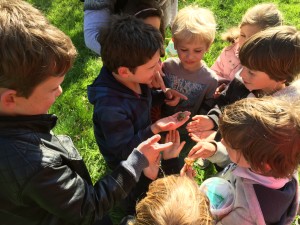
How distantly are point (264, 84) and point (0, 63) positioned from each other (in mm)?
1938

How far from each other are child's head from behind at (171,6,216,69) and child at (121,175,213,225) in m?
1.64

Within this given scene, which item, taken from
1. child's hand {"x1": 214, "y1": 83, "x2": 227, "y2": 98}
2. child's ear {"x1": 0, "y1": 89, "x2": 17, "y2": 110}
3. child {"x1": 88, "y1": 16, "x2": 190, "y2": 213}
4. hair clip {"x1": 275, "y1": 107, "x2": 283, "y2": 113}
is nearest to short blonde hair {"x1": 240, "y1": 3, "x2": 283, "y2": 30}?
child's hand {"x1": 214, "y1": 83, "x2": 227, "y2": 98}

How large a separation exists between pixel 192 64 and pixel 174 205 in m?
1.90

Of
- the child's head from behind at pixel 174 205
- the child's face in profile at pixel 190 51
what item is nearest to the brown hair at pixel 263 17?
the child's face in profile at pixel 190 51

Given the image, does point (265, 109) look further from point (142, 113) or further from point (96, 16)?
point (96, 16)

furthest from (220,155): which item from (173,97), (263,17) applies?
(263,17)

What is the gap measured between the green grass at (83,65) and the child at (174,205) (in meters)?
1.47

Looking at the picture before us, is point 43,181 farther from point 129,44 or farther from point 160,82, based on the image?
point 160,82

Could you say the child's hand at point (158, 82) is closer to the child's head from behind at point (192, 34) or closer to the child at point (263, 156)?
the child's head from behind at point (192, 34)

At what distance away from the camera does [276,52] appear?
2438mm

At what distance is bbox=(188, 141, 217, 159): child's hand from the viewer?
2477mm

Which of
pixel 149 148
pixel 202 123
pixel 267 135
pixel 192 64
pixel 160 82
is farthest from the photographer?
pixel 192 64

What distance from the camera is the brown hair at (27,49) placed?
136cm

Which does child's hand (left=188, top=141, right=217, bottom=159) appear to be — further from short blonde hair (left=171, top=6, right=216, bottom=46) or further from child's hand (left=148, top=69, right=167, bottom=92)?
short blonde hair (left=171, top=6, right=216, bottom=46)
